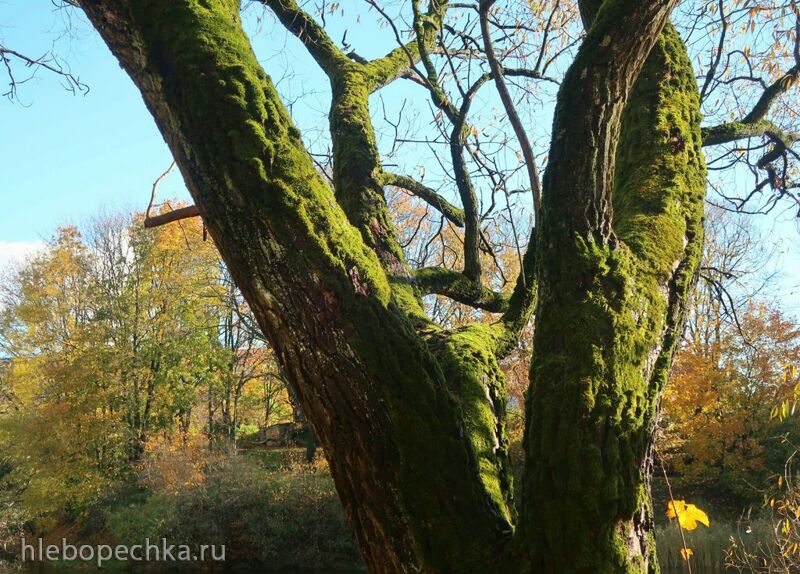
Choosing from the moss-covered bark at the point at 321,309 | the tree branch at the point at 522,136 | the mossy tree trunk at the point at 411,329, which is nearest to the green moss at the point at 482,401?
the mossy tree trunk at the point at 411,329

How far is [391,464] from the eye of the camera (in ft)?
5.07

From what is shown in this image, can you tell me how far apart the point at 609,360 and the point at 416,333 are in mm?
494

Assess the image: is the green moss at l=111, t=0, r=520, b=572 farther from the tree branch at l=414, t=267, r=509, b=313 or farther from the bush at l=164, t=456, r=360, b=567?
the bush at l=164, t=456, r=360, b=567

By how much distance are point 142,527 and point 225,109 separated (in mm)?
15759

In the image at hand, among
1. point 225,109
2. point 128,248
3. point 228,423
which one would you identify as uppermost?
point 128,248

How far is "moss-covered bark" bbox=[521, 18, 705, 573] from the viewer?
150cm

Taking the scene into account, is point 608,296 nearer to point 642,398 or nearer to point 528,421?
point 642,398

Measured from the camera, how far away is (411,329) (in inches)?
67.7

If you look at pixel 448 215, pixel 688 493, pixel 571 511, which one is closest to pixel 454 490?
pixel 571 511

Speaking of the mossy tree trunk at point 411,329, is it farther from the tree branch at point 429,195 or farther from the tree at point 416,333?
the tree branch at point 429,195

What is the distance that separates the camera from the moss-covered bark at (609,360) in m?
1.50

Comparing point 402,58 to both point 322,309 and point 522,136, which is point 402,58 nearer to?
point 522,136

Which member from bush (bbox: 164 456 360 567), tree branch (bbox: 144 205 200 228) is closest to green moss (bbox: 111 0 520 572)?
tree branch (bbox: 144 205 200 228)

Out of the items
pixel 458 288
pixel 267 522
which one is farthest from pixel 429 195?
pixel 267 522
